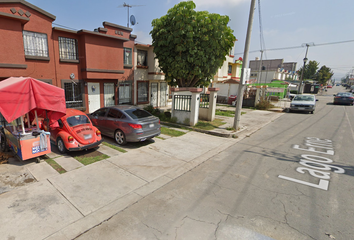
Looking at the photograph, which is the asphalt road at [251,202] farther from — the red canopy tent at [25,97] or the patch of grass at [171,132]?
the red canopy tent at [25,97]

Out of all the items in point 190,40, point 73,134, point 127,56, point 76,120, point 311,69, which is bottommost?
point 73,134

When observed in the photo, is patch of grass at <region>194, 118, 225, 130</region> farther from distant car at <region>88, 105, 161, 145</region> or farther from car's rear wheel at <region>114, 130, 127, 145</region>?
car's rear wheel at <region>114, 130, 127, 145</region>

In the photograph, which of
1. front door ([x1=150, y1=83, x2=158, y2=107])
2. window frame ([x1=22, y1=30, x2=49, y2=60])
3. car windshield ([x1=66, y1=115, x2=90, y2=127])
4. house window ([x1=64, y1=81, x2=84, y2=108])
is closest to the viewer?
car windshield ([x1=66, y1=115, x2=90, y2=127])

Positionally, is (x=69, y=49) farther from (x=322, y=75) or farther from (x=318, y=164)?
(x=322, y=75)

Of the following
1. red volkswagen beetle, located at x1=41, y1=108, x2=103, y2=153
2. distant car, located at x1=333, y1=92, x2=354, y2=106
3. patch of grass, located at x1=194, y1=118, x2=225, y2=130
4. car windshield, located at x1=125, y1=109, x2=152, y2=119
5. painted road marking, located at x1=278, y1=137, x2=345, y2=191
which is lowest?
painted road marking, located at x1=278, y1=137, x2=345, y2=191

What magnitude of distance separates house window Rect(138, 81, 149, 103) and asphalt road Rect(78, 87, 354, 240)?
10.4 meters

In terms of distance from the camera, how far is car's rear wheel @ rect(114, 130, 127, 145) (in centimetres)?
768

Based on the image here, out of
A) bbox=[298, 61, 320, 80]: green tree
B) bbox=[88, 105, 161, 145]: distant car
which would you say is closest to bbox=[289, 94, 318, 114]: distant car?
bbox=[88, 105, 161, 145]: distant car

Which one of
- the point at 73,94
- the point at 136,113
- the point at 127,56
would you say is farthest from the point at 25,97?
the point at 127,56

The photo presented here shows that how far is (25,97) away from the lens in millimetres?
5320

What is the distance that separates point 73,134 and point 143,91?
10183 millimetres

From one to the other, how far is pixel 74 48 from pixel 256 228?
513 inches

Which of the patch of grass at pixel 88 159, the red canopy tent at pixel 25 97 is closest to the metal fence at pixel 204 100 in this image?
the patch of grass at pixel 88 159

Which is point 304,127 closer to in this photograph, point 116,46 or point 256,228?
point 256,228
